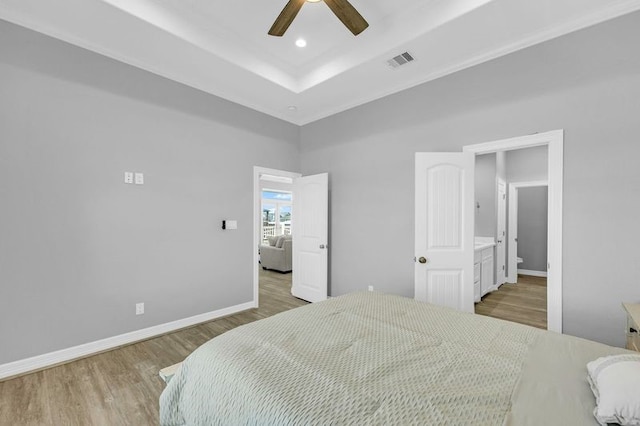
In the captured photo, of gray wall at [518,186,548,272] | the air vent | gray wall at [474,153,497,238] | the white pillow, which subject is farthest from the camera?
gray wall at [518,186,548,272]

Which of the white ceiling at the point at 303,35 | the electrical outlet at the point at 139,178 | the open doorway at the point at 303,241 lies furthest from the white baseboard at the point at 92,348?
the white ceiling at the point at 303,35

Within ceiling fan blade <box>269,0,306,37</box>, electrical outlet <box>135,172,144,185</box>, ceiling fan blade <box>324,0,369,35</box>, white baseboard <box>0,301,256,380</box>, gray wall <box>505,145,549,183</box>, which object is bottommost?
white baseboard <box>0,301,256,380</box>

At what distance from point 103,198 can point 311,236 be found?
8.53 ft

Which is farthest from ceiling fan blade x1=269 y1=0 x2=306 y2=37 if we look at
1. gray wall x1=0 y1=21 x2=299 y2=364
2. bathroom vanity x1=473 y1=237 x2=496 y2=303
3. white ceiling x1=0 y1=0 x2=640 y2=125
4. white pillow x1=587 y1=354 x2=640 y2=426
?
bathroom vanity x1=473 y1=237 x2=496 y2=303

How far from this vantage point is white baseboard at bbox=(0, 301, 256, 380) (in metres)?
2.34

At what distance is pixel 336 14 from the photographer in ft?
6.97

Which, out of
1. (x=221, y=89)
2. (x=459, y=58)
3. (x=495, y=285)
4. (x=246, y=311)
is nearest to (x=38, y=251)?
(x=246, y=311)

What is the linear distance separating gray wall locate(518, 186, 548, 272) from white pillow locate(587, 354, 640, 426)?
6.38 m

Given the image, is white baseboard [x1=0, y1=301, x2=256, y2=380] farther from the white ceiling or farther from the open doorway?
the white ceiling

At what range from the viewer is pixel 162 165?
3.18m

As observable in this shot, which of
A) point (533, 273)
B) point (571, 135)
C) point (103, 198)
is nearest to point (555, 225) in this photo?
point (571, 135)

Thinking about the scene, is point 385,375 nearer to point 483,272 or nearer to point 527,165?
point 483,272

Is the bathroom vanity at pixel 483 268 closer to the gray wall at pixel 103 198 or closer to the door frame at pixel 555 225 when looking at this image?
the door frame at pixel 555 225

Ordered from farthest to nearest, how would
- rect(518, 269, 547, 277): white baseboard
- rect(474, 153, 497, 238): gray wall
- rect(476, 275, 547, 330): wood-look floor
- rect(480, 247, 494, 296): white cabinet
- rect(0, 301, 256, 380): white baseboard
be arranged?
rect(518, 269, 547, 277): white baseboard
rect(474, 153, 497, 238): gray wall
rect(480, 247, 494, 296): white cabinet
rect(476, 275, 547, 330): wood-look floor
rect(0, 301, 256, 380): white baseboard
